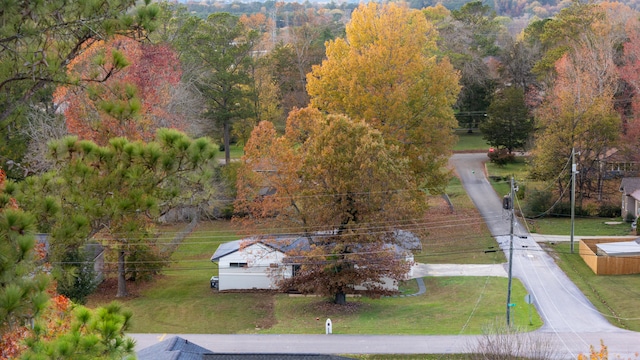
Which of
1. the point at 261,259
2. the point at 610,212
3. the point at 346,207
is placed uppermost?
the point at 346,207

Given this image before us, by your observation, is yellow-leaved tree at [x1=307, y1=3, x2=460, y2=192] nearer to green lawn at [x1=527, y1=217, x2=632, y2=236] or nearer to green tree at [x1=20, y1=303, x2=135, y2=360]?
green lawn at [x1=527, y1=217, x2=632, y2=236]

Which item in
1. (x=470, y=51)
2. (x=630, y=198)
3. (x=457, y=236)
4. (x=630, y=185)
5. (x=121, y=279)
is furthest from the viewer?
(x=470, y=51)

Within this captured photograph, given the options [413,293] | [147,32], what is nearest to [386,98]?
[413,293]

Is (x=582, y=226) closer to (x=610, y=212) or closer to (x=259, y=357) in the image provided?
(x=610, y=212)

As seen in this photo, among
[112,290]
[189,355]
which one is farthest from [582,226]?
[189,355]

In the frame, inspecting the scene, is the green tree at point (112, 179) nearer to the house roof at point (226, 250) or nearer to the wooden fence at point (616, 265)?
the house roof at point (226, 250)
